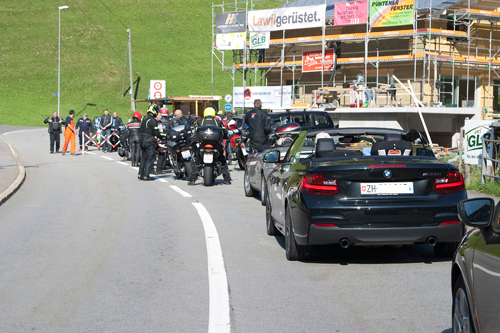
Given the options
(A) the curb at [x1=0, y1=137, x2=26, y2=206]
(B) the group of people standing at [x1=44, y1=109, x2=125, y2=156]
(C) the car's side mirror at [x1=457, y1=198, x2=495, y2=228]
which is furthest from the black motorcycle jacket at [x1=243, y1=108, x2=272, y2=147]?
(C) the car's side mirror at [x1=457, y1=198, x2=495, y2=228]

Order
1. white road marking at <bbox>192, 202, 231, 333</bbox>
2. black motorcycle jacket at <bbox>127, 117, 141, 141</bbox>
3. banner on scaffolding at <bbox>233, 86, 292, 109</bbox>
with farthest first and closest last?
banner on scaffolding at <bbox>233, 86, 292, 109</bbox>
black motorcycle jacket at <bbox>127, 117, 141, 141</bbox>
white road marking at <bbox>192, 202, 231, 333</bbox>

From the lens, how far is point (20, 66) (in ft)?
260

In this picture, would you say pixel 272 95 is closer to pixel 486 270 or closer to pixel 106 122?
pixel 106 122

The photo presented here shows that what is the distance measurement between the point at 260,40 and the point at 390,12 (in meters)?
11.6

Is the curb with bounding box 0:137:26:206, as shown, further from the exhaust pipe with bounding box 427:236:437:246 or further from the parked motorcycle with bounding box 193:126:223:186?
the exhaust pipe with bounding box 427:236:437:246

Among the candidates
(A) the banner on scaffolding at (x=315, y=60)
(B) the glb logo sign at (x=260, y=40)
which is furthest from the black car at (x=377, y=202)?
(B) the glb logo sign at (x=260, y=40)

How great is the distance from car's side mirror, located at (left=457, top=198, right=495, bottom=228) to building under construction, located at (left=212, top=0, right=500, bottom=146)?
32.1 meters

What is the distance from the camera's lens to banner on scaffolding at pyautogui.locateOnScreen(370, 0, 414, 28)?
132 feet

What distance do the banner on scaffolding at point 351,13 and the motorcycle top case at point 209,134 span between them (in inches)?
1132

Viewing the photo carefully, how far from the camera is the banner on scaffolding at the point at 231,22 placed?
171 feet

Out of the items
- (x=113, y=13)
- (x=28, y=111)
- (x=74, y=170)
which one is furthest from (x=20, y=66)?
(x=74, y=170)

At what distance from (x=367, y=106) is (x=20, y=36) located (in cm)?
6007

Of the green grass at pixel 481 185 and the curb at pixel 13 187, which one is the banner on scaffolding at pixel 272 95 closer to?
the curb at pixel 13 187

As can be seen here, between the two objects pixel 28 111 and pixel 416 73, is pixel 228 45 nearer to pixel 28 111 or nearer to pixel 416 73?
pixel 416 73
